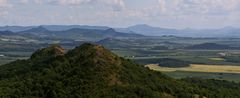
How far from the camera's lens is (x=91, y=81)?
258ft

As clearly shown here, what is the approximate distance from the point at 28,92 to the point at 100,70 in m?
12.7

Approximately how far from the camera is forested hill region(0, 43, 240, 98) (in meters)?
76.1

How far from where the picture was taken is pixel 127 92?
76.0m

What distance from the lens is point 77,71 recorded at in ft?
269

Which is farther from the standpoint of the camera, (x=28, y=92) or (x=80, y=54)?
(x=80, y=54)

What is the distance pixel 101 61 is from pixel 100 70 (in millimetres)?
2842

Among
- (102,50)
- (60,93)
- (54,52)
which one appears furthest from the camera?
(54,52)

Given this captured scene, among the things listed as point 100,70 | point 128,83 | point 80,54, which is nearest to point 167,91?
point 128,83

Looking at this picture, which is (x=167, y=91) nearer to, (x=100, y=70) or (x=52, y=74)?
(x=100, y=70)

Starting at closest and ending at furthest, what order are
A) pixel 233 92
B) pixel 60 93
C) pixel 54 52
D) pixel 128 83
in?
pixel 60 93, pixel 128 83, pixel 233 92, pixel 54 52

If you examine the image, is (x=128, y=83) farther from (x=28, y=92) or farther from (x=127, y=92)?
(x=28, y=92)

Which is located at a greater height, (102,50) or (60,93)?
(102,50)

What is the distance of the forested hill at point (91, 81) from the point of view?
76.1 metres

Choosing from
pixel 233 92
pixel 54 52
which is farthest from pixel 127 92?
pixel 54 52
